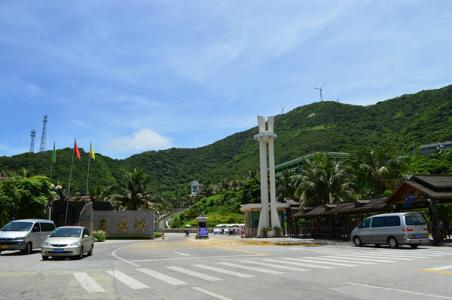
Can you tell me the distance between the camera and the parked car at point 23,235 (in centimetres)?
2136

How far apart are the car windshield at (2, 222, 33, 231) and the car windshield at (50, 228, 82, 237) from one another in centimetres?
444

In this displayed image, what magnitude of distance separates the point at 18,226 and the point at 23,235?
3.74 ft

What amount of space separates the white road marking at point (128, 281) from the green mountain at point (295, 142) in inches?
2424

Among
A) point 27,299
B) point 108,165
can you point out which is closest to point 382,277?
point 27,299

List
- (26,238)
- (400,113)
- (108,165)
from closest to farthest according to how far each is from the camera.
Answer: (26,238) → (108,165) → (400,113)

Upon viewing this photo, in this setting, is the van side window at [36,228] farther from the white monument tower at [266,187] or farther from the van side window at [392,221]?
the white monument tower at [266,187]

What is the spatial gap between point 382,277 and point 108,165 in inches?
4060

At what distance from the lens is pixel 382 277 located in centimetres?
1091

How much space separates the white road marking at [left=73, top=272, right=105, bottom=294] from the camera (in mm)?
9438

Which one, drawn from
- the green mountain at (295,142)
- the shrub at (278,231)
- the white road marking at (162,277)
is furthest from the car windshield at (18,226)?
the green mountain at (295,142)

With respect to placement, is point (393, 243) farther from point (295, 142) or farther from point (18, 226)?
point (295, 142)

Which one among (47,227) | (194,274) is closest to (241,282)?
(194,274)

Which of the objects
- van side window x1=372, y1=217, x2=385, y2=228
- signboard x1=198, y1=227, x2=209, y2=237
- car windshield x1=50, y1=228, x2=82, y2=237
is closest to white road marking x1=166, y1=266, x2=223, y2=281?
car windshield x1=50, y1=228, x2=82, y2=237

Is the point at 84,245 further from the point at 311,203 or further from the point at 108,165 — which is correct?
the point at 108,165
